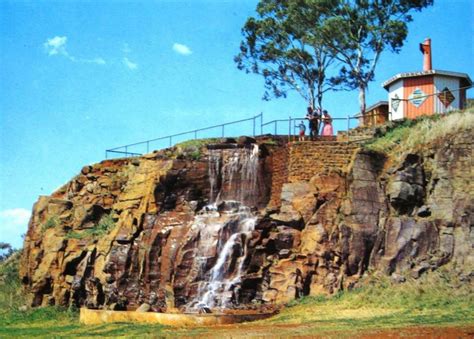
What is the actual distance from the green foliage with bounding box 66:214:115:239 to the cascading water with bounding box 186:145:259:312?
581cm

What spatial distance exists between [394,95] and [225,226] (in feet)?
45.4

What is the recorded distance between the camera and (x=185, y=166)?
35.5m

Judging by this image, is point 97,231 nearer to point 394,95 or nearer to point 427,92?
point 394,95

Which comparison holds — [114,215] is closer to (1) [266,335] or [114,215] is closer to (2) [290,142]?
(2) [290,142]

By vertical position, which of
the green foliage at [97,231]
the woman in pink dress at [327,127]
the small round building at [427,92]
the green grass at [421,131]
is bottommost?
the green foliage at [97,231]

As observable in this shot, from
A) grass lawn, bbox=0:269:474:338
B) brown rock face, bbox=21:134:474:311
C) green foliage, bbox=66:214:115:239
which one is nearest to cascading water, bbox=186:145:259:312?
brown rock face, bbox=21:134:474:311

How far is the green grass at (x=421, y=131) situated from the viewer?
29875 millimetres

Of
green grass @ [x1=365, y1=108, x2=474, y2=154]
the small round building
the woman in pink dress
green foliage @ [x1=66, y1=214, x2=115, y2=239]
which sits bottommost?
green foliage @ [x1=66, y1=214, x2=115, y2=239]

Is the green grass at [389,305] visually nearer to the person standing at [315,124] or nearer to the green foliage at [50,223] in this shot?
the person standing at [315,124]

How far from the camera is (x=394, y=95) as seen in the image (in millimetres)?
39594

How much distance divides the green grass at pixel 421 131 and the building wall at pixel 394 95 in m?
4.39

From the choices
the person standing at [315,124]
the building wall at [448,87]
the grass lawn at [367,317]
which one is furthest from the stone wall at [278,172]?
the building wall at [448,87]

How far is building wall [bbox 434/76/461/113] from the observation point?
37.5 metres

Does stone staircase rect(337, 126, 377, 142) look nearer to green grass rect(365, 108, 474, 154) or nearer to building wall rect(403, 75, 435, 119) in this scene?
green grass rect(365, 108, 474, 154)
